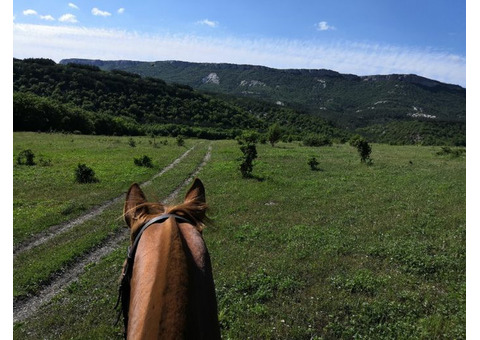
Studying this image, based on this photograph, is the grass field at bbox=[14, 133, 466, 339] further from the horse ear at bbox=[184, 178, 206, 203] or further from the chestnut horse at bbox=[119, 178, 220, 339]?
the chestnut horse at bbox=[119, 178, 220, 339]

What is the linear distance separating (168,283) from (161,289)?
4 cm

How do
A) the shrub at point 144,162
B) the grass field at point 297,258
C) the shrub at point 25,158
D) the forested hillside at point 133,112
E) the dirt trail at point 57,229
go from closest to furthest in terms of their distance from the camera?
the grass field at point 297,258, the dirt trail at point 57,229, the shrub at point 25,158, the shrub at point 144,162, the forested hillside at point 133,112

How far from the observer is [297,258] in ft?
32.4

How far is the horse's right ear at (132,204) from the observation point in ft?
8.80

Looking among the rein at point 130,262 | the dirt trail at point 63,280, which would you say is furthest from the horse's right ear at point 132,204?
the dirt trail at point 63,280

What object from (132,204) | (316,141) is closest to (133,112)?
(316,141)

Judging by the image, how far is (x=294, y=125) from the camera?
438 ft

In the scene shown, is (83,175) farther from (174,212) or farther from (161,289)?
(161,289)

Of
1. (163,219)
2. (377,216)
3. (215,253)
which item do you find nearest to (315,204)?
(377,216)

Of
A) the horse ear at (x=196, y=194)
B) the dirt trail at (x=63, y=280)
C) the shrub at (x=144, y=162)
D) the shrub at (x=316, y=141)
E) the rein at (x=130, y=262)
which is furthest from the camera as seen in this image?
the shrub at (x=316, y=141)

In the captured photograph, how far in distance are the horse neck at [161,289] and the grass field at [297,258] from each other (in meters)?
0.90

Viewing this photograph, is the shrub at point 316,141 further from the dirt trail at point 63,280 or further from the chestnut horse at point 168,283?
the chestnut horse at point 168,283

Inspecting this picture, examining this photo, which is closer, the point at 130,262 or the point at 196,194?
the point at 130,262

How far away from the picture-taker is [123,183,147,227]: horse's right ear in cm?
268
